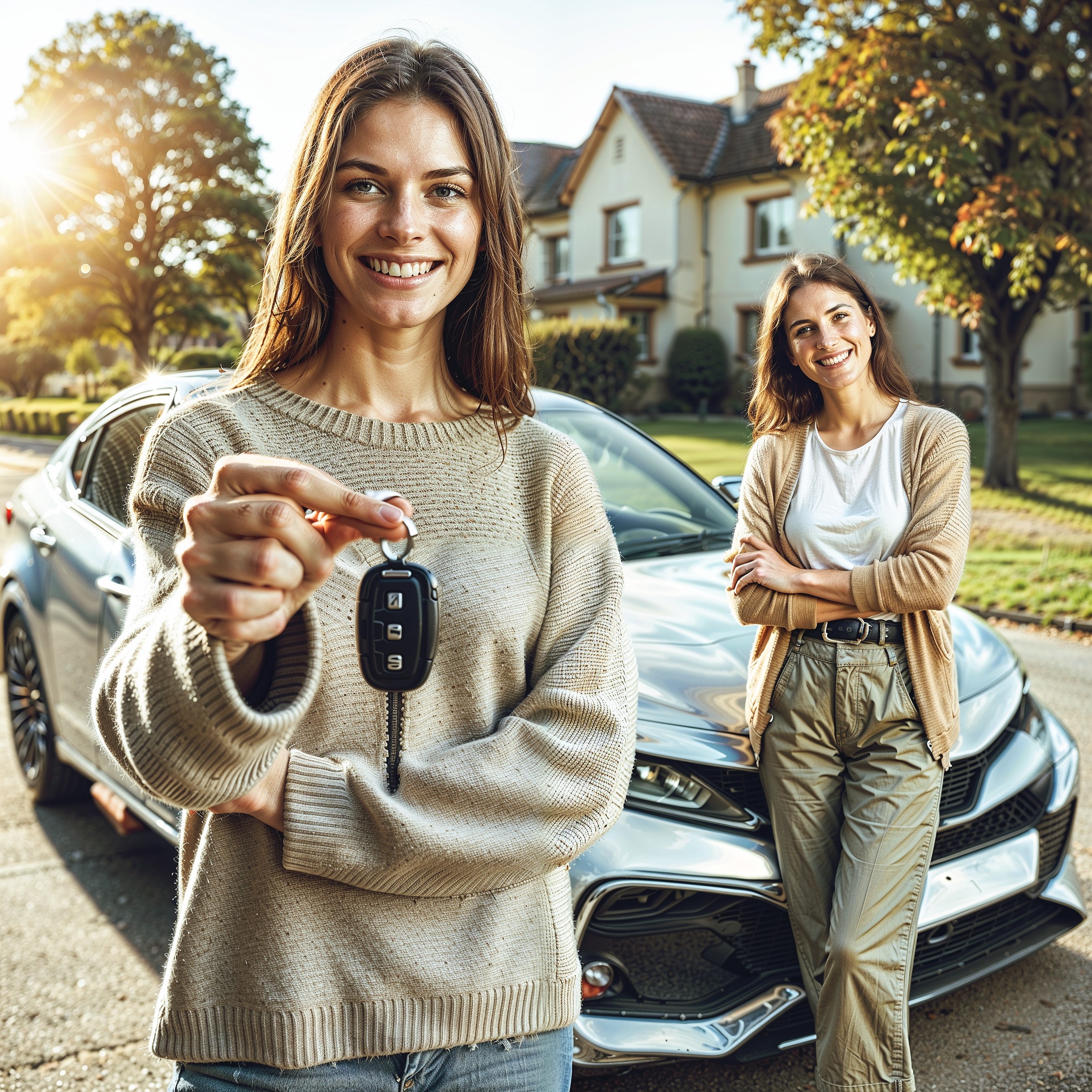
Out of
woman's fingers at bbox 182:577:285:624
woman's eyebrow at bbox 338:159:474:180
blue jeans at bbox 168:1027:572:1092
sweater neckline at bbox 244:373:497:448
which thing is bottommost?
blue jeans at bbox 168:1027:572:1092

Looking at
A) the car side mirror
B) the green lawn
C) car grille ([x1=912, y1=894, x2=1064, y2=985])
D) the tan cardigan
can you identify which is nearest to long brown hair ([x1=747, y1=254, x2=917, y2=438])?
the tan cardigan

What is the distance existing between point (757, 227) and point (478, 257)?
2720 cm

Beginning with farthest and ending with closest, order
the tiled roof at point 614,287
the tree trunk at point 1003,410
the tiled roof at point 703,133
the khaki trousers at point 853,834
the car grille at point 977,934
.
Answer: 1. the tiled roof at point 614,287
2. the tiled roof at point 703,133
3. the tree trunk at point 1003,410
4. the car grille at point 977,934
5. the khaki trousers at point 853,834

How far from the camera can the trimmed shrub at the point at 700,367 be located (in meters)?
27.5

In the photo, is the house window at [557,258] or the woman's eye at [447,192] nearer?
the woman's eye at [447,192]

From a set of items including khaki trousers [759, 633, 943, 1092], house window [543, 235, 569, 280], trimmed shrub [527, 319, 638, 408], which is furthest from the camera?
house window [543, 235, 569, 280]

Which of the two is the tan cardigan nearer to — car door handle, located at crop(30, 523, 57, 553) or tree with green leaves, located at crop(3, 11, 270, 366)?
car door handle, located at crop(30, 523, 57, 553)

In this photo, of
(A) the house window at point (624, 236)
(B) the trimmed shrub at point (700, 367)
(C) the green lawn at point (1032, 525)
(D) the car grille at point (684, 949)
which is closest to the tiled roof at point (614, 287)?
(A) the house window at point (624, 236)

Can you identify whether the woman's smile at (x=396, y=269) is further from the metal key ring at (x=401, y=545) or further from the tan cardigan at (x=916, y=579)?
the tan cardigan at (x=916, y=579)

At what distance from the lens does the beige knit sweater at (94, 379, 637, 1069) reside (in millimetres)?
1353

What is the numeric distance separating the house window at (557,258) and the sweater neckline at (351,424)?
31540 millimetres

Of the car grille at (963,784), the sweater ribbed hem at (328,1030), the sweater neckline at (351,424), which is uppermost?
the sweater neckline at (351,424)

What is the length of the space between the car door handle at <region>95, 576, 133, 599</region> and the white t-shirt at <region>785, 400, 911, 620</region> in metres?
2.00

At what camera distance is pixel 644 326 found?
2955 centimetres
